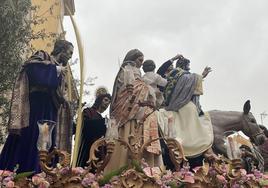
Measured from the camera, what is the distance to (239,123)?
30.0 ft

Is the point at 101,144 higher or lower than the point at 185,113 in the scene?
lower

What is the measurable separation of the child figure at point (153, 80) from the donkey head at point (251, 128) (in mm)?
2091

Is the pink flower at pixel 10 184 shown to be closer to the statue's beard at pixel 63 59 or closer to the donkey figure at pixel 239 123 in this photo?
the statue's beard at pixel 63 59

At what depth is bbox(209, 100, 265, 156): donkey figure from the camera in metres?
8.87

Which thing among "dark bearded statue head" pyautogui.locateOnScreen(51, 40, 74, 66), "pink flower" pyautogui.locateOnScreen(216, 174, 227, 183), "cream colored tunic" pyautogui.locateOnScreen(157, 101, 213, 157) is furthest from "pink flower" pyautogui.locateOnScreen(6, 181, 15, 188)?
"cream colored tunic" pyautogui.locateOnScreen(157, 101, 213, 157)

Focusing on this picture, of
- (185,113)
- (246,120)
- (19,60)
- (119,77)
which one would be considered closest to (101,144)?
(119,77)

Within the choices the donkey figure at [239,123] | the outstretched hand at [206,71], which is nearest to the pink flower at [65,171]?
the outstretched hand at [206,71]

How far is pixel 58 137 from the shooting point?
19.9 ft

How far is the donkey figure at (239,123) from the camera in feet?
29.1

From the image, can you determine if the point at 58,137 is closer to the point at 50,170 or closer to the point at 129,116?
the point at 129,116

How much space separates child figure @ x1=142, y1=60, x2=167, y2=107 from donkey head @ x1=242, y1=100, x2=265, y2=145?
2.09 meters

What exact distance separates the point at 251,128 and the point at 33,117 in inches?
171

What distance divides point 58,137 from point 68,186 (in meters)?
1.62

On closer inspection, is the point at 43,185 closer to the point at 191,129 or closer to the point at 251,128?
the point at 191,129
